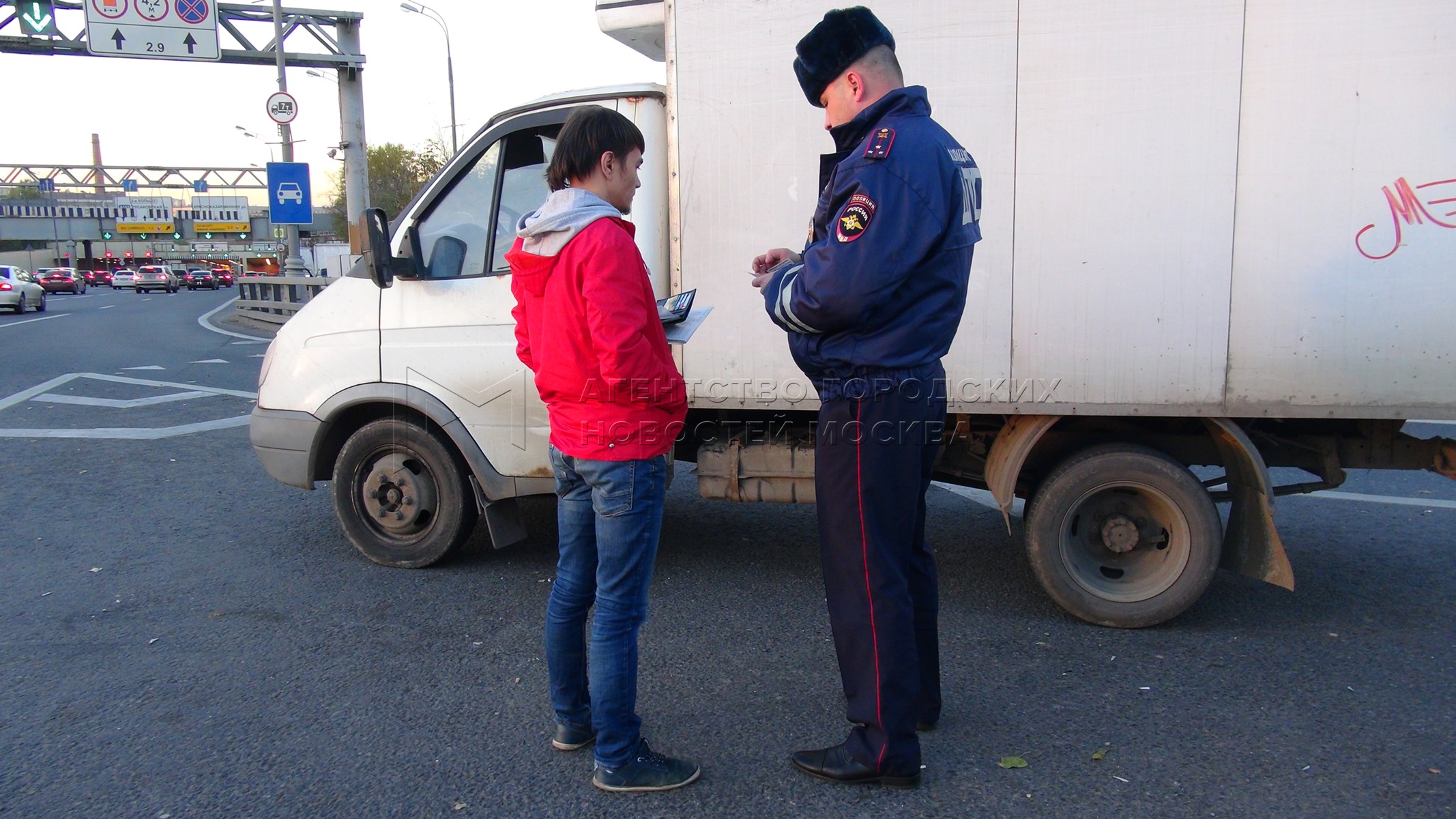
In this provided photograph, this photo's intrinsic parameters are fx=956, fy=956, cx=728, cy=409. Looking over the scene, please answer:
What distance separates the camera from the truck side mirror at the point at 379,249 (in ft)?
14.4

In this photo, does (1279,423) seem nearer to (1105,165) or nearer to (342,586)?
(1105,165)

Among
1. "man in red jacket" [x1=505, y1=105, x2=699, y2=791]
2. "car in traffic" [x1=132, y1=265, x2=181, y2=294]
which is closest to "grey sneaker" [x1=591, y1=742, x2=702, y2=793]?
"man in red jacket" [x1=505, y1=105, x2=699, y2=791]

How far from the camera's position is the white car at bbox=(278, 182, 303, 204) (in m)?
21.7

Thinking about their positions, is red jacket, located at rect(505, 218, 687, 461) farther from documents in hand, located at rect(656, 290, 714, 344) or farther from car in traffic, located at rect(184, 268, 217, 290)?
car in traffic, located at rect(184, 268, 217, 290)

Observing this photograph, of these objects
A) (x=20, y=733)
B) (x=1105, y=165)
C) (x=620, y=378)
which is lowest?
(x=20, y=733)

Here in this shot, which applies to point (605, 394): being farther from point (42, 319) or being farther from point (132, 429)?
point (42, 319)

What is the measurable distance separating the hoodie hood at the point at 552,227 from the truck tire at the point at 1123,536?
2451 mm

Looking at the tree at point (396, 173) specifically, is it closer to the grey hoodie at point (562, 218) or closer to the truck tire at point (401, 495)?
the truck tire at point (401, 495)

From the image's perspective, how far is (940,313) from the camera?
2.83 metres

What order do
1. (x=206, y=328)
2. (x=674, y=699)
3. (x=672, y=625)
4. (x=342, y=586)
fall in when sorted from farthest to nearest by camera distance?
(x=206, y=328) < (x=342, y=586) < (x=672, y=625) < (x=674, y=699)

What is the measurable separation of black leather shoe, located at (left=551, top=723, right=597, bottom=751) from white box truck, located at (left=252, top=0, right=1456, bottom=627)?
1692mm

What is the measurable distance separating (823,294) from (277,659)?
2.78 meters

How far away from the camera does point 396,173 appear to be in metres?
44.3

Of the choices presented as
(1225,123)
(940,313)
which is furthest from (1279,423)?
(940,313)
